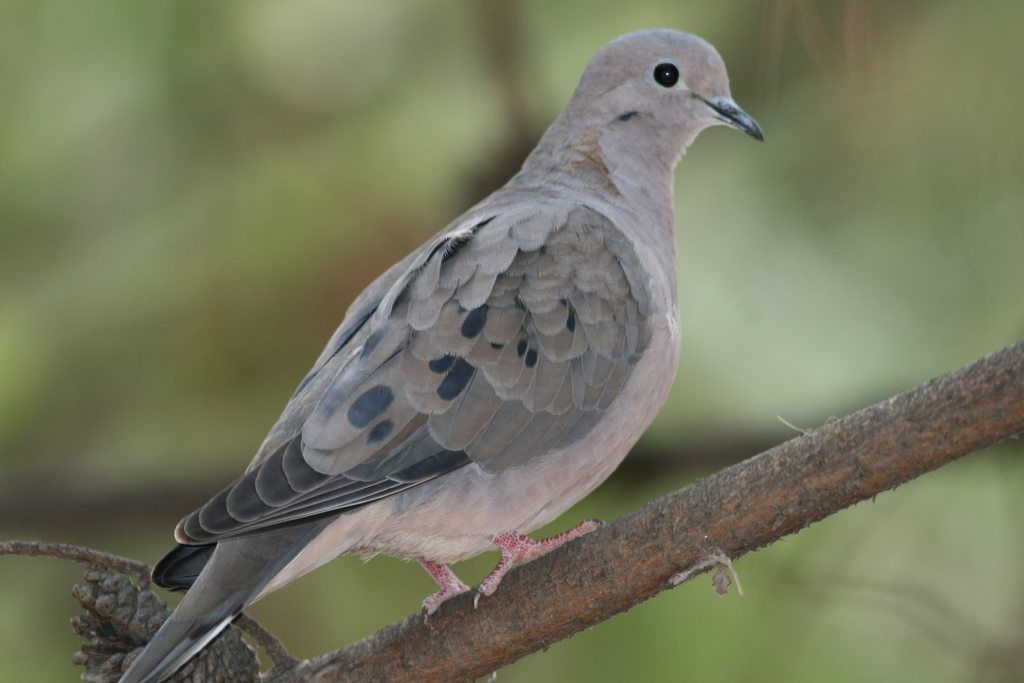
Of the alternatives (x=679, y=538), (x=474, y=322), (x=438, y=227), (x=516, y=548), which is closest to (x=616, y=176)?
(x=438, y=227)

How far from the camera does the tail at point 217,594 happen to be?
138cm

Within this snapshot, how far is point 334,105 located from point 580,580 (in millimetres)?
1384

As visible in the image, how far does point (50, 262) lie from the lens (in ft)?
7.71

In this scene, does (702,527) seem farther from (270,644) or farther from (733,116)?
(733,116)

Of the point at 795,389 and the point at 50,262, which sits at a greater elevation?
the point at 50,262

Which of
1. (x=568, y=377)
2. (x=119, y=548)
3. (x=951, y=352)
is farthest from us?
(x=119, y=548)

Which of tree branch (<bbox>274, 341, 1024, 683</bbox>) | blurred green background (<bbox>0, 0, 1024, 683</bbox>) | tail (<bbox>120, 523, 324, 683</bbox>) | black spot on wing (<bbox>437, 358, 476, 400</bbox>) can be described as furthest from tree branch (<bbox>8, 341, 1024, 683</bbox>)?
blurred green background (<bbox>0, 0, 1024, 683</bbox>)

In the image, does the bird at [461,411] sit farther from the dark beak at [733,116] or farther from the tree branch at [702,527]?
the dark beak at [733,116]

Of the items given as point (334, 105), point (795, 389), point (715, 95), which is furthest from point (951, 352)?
point (334, 105)

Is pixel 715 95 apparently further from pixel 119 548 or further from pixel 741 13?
pixel 119 548

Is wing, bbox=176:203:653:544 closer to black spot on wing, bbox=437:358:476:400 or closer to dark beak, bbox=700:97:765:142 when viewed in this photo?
black spot on wing, bbox=437:358:476:400

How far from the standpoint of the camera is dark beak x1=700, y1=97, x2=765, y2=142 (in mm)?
2154

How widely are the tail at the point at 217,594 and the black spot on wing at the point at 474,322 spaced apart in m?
0.40

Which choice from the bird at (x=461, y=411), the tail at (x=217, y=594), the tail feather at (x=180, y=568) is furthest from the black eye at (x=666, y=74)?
the tail feather at (x=180, y=568)
